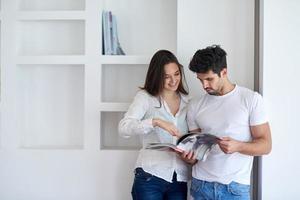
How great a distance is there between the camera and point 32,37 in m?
2.73

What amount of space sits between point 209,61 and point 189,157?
0.52m

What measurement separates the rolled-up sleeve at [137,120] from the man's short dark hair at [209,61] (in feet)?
1.32

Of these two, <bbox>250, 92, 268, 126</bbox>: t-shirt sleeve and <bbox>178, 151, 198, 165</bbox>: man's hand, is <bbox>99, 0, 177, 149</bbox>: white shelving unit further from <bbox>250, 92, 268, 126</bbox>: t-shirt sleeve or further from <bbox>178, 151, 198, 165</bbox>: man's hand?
<bbox>250, 92, 268, 126</bbox>: t-shirt sleeve

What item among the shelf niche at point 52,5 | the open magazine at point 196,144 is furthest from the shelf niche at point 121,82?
the open magazine at point 196,144

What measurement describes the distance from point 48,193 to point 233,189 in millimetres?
1359

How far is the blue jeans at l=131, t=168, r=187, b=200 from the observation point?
205cm

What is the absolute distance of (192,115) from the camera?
2039 mm

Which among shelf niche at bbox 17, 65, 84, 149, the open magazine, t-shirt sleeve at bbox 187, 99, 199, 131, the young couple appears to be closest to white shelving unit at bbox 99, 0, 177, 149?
shelf niche at bbox 17, 65, 84, 149

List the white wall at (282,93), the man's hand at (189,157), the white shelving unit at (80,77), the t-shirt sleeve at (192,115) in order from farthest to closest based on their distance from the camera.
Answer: the white shelving unit at (80,77) → the white wall at (282,93) → the t-shirt sleeve at (192,115) → the man's hand at (189,157)

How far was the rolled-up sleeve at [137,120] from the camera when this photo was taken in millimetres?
1962

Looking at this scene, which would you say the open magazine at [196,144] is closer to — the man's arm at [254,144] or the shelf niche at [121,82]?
the man's arm at [254,144]

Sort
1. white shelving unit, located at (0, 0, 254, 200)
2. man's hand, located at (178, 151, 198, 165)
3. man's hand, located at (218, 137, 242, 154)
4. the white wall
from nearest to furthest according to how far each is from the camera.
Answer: man's hand, located at (218, 137, 242, 154)
man's hand, located at (178, 151, 198, 165)
the white wall
white shelving unit, located at (0, 0, 254, 200)

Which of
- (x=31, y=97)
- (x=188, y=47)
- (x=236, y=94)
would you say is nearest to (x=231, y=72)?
(x=188, y=47)

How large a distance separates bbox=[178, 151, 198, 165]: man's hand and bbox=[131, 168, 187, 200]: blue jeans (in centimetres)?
13
